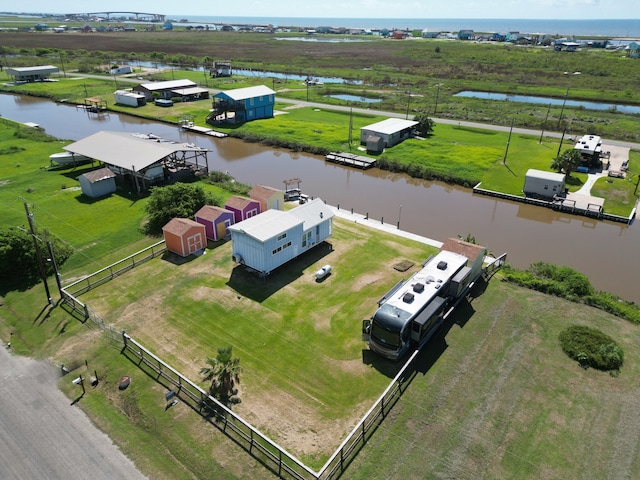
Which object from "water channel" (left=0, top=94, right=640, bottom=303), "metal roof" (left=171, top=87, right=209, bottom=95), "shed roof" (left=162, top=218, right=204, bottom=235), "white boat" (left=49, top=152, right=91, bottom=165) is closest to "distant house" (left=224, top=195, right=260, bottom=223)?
"shed roof" (left=162, top=218, right=204, bottom=235)

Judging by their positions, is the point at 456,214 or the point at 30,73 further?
the point at 30,73

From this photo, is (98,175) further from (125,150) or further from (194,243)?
(194,243)

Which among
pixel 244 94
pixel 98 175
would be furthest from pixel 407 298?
pixel 244 94

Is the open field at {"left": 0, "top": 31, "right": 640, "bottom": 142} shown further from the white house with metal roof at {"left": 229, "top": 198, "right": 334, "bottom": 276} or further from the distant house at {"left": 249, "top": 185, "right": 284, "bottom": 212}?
the white house with metal roof at {"left": 229, "top": 198, "right": 334, "bottom": 276}

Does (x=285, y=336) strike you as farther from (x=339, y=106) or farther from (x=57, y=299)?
(x=339, y=106)

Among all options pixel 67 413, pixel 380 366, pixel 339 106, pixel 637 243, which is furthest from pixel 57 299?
pixel 339 106
